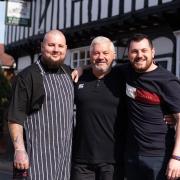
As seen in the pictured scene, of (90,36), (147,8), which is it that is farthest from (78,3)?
(147,8)

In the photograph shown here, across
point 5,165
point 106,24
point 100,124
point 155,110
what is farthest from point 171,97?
point 106,24

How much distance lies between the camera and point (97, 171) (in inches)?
183

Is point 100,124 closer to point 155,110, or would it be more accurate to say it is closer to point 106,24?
point 155,110

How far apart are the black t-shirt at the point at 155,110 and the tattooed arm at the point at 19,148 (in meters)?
0.86

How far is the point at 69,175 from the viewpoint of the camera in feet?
15.0

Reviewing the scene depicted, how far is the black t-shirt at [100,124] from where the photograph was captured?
4586 millimetres

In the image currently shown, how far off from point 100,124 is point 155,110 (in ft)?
1.78

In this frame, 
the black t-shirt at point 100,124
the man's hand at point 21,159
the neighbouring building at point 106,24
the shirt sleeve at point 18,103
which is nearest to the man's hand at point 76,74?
the black t-shirt at point 100,124

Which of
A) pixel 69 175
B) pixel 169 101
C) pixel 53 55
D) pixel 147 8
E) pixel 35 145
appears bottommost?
pixel 69 175

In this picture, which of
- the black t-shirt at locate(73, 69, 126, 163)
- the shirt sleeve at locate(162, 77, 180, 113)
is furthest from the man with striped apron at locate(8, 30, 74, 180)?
the shirt sleeve at locate(162, 77, 180, 113)

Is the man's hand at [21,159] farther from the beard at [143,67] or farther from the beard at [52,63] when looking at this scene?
the beard at [143,67]

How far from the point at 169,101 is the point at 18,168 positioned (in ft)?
4.08

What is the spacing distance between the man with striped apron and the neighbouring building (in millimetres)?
6642

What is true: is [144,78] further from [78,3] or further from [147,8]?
[78,3]
